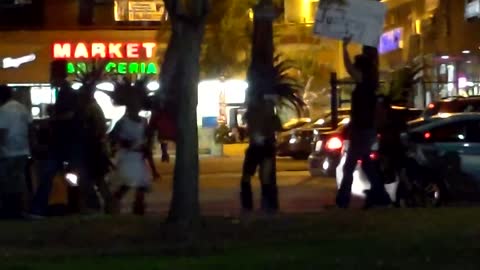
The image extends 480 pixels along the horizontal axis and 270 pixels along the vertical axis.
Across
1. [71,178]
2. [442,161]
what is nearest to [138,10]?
[442,161]

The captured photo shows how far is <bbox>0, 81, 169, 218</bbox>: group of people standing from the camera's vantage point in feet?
46.3

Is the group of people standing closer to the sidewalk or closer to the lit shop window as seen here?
the sidewalk

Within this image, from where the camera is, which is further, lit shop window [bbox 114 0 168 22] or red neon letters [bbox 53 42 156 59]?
lit shop window [bbox 114 0 168 22]

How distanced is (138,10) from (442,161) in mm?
26660

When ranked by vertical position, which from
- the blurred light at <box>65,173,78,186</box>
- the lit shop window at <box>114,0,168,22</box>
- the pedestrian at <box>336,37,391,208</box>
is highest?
the lit shop window at <box>114,0,168,22</box>

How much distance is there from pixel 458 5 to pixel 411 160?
2298 centimetres

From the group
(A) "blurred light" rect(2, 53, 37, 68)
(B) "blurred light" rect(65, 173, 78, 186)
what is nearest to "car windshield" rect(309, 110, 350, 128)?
(A) "blurred light" rect(2, 53, 37, 68)

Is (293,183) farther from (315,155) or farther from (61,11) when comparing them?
(61,11)

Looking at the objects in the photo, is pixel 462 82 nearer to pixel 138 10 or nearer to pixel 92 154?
pixel 138 10

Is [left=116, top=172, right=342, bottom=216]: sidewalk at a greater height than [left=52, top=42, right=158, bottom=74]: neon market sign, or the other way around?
[left=52, top=42, right=158, bottom=74]: neon market sign

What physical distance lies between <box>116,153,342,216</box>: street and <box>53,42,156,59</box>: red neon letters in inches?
375

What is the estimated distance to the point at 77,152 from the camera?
14453mm

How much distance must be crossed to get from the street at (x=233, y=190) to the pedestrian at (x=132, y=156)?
108cm

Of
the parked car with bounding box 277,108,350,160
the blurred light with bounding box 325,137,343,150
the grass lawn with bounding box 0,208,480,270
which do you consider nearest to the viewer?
the grass lawn with bounding box 0,208,480,270
